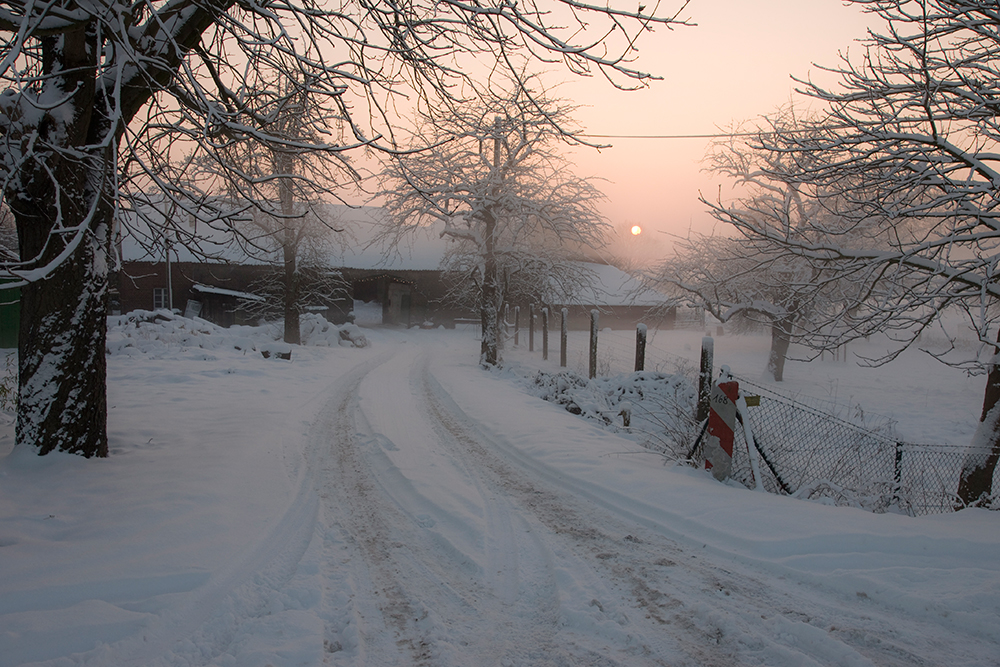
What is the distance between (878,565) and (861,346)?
3813 centimetres

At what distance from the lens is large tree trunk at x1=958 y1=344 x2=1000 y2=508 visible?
6052 mm

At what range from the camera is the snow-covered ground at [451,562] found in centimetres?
263

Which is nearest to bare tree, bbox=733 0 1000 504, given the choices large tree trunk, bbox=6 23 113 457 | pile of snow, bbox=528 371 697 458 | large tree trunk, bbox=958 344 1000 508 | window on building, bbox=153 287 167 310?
large tree trunk, bbox=958 344 1000 508

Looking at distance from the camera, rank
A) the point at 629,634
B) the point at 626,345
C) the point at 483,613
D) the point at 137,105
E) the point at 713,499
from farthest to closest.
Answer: the point at 626,345
the point at 137,105
the point at 713,499
the point at 483,613
the point at 629,634

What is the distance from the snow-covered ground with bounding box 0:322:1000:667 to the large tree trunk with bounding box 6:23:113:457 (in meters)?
0.40

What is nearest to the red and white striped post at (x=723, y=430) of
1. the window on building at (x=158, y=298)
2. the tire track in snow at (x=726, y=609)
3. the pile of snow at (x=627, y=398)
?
the tire track in snow at (x=726, y=609)

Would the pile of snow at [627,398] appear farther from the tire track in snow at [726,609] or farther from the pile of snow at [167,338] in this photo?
the pile of snow at [167,338]

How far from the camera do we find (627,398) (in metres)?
10.3

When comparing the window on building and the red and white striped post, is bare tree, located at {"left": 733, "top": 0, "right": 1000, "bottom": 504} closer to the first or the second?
the red and white striped post

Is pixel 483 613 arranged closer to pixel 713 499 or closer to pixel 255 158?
pixel 713 499

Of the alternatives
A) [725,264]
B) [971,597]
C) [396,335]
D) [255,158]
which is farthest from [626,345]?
[971,597]

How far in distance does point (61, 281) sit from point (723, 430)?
256 inches

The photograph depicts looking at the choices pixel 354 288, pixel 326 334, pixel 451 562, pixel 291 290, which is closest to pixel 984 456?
pixel 451 562

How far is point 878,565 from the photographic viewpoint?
132 inches
